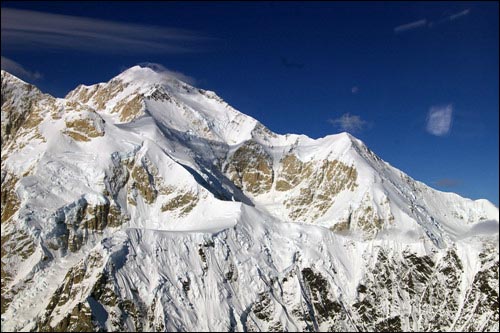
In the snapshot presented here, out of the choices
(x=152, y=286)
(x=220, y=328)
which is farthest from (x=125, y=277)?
(x=220, y=328)

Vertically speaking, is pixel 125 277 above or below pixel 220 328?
above

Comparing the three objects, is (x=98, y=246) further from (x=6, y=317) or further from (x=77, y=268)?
(x=6, y=317)

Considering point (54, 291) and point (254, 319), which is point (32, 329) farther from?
point (254, 319)

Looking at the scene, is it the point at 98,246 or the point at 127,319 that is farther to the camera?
the point at 98,246

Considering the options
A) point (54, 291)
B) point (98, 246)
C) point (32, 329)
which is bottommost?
point (32, 329)

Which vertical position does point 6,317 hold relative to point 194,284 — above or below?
below

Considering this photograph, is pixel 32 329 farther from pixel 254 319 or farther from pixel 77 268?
pixel 254 319

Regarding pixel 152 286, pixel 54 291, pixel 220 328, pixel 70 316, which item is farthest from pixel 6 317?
pixel 220 328
